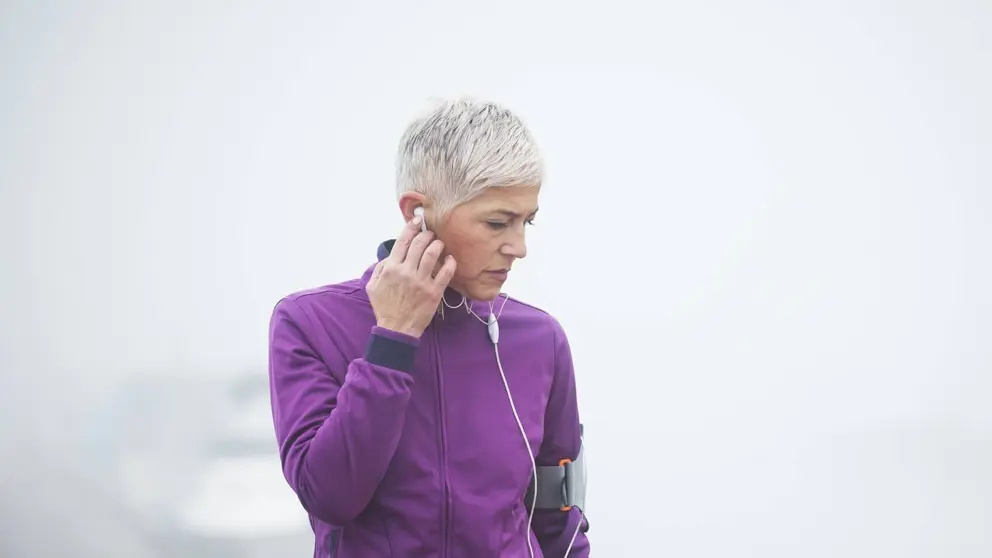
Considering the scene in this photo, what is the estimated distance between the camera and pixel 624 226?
2.50 meters

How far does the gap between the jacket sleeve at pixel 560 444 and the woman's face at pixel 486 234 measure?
0.69 ft

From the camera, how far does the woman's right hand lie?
3.03 ft

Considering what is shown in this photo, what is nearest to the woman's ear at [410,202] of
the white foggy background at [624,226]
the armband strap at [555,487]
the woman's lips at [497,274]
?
the woman's lips at [497,274]

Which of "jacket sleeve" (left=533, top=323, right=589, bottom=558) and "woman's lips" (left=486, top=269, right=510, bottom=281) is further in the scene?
"jacket sleeve" (left=533, top=323, right=589, bottom=558)

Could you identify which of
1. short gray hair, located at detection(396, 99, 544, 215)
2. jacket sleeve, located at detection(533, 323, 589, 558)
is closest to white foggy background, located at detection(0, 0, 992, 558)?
jacket sleeve, located at detection(533, 323, 589, 558)

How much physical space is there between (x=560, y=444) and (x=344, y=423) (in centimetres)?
43

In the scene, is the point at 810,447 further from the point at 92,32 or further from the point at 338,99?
the point at 92,32

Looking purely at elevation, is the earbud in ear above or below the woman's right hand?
above

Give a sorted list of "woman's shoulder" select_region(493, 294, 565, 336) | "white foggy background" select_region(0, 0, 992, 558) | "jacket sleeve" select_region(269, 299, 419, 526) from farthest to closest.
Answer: "white foggy background" select_region(0, 0, 992, 558)
"woman's shoulder" select_region(493, 294, 565, 336)
"jacket sleeve" select_region(269, 299, 419, 526)

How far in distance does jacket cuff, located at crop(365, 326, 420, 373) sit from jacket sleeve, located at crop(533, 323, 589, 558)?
328 millimetres

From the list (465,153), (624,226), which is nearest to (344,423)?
(465,153)

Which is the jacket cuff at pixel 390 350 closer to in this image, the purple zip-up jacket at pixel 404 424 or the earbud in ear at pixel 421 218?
the purple zip-up jacket at pixel 404 424

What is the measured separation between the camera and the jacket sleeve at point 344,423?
860mm

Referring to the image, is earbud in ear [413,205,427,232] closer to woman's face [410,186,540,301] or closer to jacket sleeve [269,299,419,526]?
woman's face [410,186,540,301]
